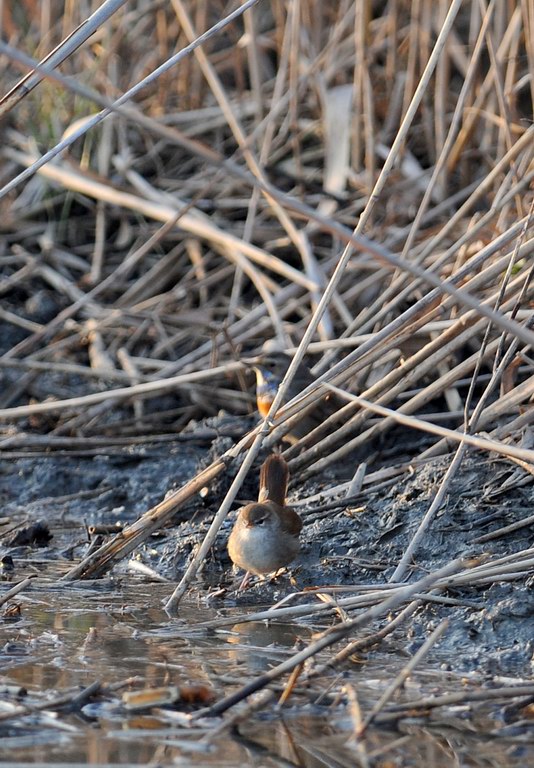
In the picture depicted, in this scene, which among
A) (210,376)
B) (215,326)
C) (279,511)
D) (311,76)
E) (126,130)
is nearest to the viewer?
(279,511)

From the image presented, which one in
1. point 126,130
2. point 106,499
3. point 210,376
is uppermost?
point 126,130

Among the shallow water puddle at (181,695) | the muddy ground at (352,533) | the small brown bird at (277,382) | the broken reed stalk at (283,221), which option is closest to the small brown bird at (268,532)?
the muddy ground at (352,533)

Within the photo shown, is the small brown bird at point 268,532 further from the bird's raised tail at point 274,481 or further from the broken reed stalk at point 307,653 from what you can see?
the broken reed stalk at point 307,653

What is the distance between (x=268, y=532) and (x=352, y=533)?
1.58ft

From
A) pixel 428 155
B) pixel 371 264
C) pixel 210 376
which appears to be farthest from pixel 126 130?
pixel 210 376

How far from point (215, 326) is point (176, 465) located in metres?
1.31

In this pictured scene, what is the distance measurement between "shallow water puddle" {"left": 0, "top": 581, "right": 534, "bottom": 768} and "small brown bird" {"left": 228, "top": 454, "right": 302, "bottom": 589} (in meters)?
0.26

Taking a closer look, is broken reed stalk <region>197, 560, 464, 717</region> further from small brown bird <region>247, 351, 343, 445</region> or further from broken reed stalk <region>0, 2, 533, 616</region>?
small brown bird <region>247, 351, 343, 445</region>

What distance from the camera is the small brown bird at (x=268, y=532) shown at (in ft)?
13.6

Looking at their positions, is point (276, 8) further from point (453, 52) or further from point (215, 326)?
point (215, 326)

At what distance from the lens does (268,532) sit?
4.15 metres

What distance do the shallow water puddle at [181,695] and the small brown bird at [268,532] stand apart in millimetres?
262

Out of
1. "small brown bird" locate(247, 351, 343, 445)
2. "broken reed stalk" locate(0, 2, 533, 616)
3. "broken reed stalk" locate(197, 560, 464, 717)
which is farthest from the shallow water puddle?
"small brown bird" locate(247, 351, 343, 445)

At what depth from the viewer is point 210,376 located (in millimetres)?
5625
